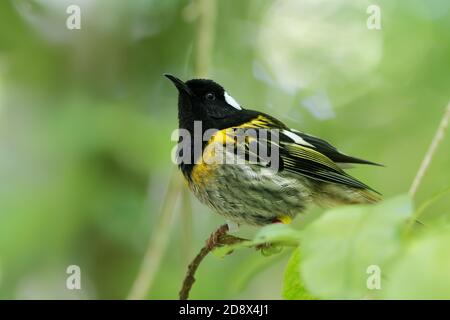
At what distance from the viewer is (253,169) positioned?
11.8 feet

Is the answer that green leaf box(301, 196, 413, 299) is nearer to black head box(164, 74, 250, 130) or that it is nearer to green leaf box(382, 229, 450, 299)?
green leaf box(382, 229, 450, 299)

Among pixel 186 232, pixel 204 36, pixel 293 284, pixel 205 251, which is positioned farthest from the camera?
pixel 204 36

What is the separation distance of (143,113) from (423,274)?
14.1ft

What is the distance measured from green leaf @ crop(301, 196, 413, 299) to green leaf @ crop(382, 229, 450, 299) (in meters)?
0.03

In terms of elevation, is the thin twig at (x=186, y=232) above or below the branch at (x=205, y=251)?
above

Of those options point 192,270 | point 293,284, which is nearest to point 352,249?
point 293,284

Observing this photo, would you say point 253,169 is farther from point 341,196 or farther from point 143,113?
point 143,113

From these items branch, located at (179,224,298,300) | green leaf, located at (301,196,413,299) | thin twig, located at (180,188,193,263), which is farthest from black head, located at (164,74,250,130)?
green leaf, located at (301,196,413,299)

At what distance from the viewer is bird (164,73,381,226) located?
3.50 m

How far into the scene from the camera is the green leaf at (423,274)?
1017mm

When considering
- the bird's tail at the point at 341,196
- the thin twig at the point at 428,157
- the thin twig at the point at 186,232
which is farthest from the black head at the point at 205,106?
the thin twig at the point at 428,157

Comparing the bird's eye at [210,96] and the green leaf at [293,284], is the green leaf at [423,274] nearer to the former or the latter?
the green leaf at [293,284]
